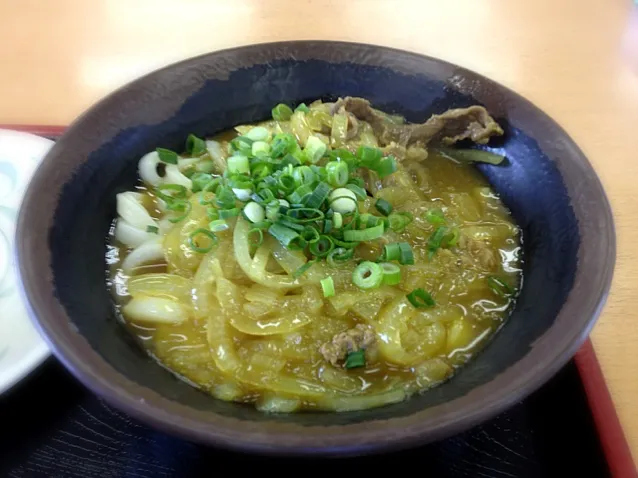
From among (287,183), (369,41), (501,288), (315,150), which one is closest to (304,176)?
(287,183)

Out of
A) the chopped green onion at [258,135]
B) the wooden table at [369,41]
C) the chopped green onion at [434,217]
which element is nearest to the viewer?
the chopped green onion at [434,217]

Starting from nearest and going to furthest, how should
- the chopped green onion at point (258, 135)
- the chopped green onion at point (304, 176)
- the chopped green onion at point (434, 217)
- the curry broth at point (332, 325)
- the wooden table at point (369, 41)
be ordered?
1. the curry broth at point (332, 325)
2. the chopped green onion at point (304, 176)
3. the chopped green onion at point (434, 217)
4. the chopped green onion at point (258, 135)
5. the wooden table at point (369, 41)

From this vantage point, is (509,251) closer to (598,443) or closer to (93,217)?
(598,443)

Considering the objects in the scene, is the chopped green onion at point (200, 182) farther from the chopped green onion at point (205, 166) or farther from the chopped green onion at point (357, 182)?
the chopped green onion at point (357, 182)

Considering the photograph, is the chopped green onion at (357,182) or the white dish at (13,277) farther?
the chopped green onion at (357,182)

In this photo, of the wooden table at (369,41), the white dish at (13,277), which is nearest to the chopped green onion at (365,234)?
the white dish at (13,277)

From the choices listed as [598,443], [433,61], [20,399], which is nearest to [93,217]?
[20,399]
